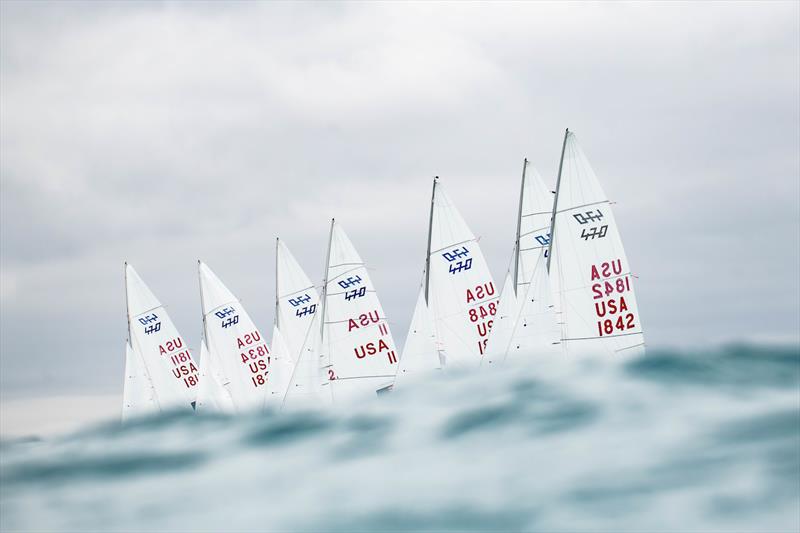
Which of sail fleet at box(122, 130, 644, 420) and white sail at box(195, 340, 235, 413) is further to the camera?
white sail at box(195, 340, 235, 413)

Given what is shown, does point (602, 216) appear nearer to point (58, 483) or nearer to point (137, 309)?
point (58, 483)

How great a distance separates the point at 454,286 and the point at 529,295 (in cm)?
696

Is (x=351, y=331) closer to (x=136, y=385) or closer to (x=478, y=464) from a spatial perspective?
(x=136, y=385)

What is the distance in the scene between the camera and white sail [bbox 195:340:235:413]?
1934 inches

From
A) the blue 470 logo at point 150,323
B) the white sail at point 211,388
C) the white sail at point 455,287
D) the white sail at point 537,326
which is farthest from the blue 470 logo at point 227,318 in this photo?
the white sail at point 537,326

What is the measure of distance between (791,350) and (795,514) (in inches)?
292

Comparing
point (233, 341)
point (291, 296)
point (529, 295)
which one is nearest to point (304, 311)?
point (291, 296)

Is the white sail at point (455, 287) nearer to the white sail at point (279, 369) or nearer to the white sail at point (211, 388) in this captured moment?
the white sail at point (279, 369)

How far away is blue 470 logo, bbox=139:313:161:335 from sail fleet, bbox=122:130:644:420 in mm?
53

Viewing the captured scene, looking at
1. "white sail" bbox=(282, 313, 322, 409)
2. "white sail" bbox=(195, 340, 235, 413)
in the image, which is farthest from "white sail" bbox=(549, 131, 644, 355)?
"white sail" bbox=(195, 340, 235, 413)

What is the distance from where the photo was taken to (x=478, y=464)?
14.3m

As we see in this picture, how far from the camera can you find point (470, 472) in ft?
46.2

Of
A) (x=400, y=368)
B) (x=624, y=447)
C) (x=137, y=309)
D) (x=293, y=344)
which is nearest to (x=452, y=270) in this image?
(x=400, y=368)

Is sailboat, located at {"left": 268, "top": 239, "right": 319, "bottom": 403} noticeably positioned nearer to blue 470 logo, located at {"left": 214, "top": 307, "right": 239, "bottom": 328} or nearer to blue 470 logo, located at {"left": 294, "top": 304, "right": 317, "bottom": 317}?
blue 470 logo, located at {"left": 294, "top": 304, "right": 317, "bottom": 317}
